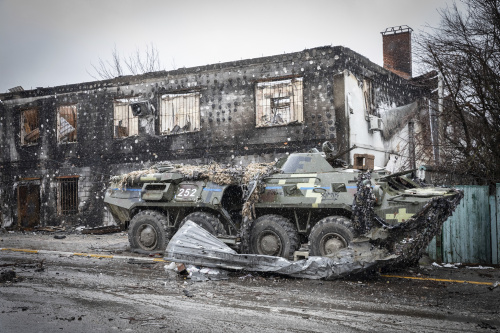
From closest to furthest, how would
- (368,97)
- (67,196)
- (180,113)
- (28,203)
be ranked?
(368,97), (180,113), (67,196), (28,203)

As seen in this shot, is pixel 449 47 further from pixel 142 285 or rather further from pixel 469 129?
pixel 142 285

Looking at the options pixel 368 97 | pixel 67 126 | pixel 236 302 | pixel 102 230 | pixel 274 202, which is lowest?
pixel 102 230

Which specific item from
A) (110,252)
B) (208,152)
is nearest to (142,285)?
(110,252)

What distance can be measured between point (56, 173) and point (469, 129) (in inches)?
668

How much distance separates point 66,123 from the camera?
21391mm

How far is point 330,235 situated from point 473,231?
Answer: 334cm

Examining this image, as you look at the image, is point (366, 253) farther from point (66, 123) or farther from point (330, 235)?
point (66, 123)

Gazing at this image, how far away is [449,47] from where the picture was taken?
10.3 metres

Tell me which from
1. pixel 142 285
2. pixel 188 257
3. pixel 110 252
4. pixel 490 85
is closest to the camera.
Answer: pixel 142 285

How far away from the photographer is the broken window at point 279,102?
16859 millimetres

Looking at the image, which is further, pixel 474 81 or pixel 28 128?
pixel 28 128

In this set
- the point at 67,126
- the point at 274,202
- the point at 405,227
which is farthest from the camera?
the point at 67,126

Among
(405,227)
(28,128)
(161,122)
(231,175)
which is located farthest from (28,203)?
(405,227)

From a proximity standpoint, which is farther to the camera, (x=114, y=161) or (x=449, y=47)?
(x=114, y=161)
